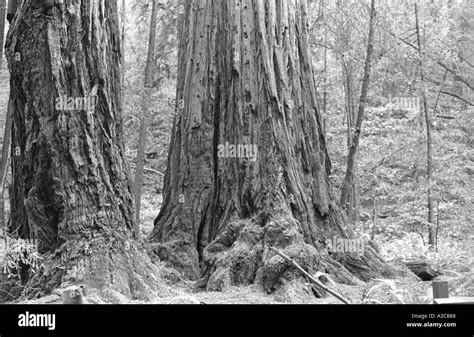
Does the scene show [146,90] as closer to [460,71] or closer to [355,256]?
[355,256]

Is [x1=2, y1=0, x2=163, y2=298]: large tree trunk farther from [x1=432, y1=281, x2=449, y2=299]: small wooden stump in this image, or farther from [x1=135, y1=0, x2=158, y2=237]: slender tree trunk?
[x1=135, y1=0, x2=158, y2=237]: slender tree trunk

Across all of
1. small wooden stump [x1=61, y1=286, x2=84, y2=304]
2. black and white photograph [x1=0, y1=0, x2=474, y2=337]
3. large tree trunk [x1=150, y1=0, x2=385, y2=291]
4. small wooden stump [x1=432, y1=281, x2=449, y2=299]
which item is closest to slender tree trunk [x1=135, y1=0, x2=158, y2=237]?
black and white photograph [x1=0, y1=0, x2=474, y2=337]

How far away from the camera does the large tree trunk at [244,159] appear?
20.0 ft

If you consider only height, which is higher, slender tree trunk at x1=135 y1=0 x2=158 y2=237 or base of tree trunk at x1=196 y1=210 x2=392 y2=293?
slender tree trunk at x1=135 y1=0 x2=158 y2=237

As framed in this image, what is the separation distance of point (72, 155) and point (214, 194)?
2.53 metres

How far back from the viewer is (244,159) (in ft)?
21.2

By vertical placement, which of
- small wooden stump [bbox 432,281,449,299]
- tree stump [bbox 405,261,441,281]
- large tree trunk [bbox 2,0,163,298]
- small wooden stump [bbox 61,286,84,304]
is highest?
large tree trunk [bbox 2,0,163,298]

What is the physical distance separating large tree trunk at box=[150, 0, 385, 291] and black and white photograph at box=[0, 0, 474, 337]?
21 millimetres

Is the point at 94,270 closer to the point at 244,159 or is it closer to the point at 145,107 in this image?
the point at 244,159

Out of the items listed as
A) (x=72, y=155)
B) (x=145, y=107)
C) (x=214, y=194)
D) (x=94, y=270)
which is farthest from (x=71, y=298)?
(x=145, y=107)

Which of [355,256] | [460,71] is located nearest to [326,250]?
[355,256]

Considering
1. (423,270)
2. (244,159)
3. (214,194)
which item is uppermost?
(244,159)

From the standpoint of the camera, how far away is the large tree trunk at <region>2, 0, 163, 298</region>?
14.9 ft

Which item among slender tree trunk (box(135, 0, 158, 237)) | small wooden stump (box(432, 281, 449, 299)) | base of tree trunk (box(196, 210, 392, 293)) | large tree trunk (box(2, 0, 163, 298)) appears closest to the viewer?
small wooden stump (box(432, 281, 449, 299))
